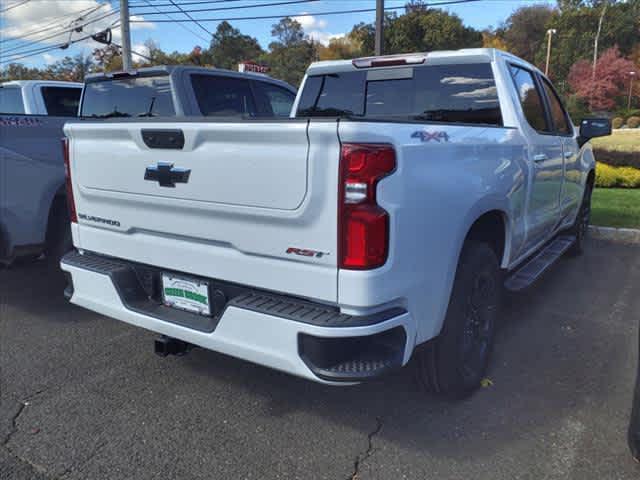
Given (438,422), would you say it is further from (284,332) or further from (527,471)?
(284,332)

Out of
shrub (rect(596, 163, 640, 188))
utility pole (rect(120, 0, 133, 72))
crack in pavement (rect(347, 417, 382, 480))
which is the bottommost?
crack in pavement (rect(347, 417, 382, 480))

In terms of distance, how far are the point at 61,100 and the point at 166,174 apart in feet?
16.6

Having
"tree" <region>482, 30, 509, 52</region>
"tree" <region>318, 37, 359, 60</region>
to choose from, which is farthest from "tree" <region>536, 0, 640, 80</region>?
"tree" <region>318, 37, 359, 60</region>

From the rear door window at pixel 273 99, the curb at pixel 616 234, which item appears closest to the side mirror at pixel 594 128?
the curb at pixel 616 234

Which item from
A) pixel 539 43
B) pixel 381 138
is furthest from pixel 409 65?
pixel 539 43

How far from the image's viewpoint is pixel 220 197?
8.28 ft

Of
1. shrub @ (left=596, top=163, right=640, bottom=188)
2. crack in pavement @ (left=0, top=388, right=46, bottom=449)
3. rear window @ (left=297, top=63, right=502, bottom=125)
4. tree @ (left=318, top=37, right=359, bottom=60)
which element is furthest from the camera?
tree @ (left=318, top=37, right=359, bottom=60)

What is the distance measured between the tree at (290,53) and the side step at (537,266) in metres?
49.6

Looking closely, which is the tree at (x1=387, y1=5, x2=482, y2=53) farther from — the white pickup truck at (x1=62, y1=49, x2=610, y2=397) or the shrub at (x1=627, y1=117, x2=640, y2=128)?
the white pickup truck at (x1=62, y1=49, x2=610, y2=397)

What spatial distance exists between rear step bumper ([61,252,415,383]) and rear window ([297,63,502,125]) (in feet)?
5.55

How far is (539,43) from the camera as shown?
67.4 m

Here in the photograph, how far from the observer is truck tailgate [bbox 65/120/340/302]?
7.38 feet

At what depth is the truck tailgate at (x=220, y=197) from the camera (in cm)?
225

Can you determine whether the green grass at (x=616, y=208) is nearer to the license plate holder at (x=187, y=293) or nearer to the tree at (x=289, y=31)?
the license plate holder at (x=187, y=293)
